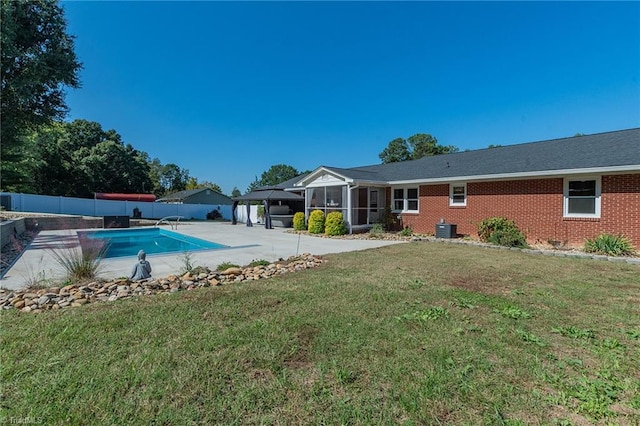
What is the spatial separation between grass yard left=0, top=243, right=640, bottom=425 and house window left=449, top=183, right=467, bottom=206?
347 inches

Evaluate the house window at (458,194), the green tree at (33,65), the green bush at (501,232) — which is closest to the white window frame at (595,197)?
the green bush at (501,232)

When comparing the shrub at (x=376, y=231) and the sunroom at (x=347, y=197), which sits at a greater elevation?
the sunroom at (x=347, y=197)

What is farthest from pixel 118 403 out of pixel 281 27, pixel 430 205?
pixel 281 27

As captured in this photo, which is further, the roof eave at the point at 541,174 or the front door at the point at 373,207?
the front door at the point at 373,207

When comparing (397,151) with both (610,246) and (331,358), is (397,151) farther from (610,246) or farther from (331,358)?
(331,358)

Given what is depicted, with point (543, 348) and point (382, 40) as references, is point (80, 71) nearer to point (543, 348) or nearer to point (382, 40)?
point (382, 40)

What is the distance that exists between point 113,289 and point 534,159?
1475cm

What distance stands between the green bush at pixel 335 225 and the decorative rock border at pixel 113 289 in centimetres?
850

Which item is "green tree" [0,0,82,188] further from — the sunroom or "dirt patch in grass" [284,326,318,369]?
"dirt patch in grass" [284,326,318,369]

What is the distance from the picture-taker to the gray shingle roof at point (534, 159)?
1009cm

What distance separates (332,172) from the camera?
54.3 ft

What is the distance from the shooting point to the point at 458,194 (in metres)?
13.9

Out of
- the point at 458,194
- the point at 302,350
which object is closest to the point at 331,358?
the point at 302,350

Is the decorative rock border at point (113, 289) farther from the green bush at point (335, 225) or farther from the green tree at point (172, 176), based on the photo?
the green tree at point (172, 176)
